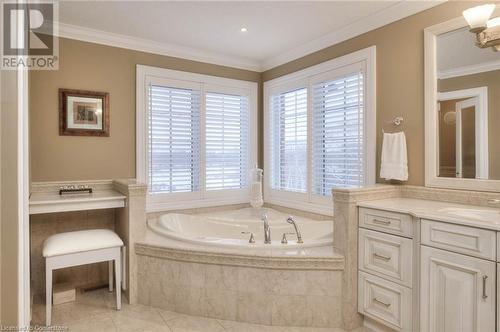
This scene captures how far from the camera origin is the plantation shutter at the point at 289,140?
3681 millimetres

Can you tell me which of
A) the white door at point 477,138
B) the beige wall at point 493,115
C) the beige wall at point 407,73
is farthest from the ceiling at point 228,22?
the white door at point 477,138

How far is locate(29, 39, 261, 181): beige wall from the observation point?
296 centimetres

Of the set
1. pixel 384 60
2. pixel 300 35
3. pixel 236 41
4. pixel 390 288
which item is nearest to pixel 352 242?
pixel 390 288

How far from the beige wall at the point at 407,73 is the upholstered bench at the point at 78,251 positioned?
8.10 ft

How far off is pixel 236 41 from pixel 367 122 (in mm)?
1668

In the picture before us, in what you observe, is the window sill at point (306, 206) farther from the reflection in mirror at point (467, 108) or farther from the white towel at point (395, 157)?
the reflection in mirror at point (467, 108)

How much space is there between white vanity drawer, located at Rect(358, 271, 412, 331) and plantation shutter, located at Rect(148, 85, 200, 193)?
2.24 metres

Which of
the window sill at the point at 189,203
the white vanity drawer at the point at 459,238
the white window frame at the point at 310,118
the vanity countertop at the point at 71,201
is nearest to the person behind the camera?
the white vanity drawer at the point at 459,238

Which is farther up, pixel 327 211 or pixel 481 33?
pixel 481 33

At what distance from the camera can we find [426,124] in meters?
2.49

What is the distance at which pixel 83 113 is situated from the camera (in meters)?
3.14

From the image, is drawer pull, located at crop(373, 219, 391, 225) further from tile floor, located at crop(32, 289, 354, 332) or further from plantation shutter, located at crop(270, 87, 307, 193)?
plantation shutter, located at crop(270, 87, 307, 193)

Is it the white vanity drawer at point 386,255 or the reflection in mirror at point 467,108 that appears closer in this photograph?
the white vanity drawer at point 386,255

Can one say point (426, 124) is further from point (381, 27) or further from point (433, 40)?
point (381, 27)
